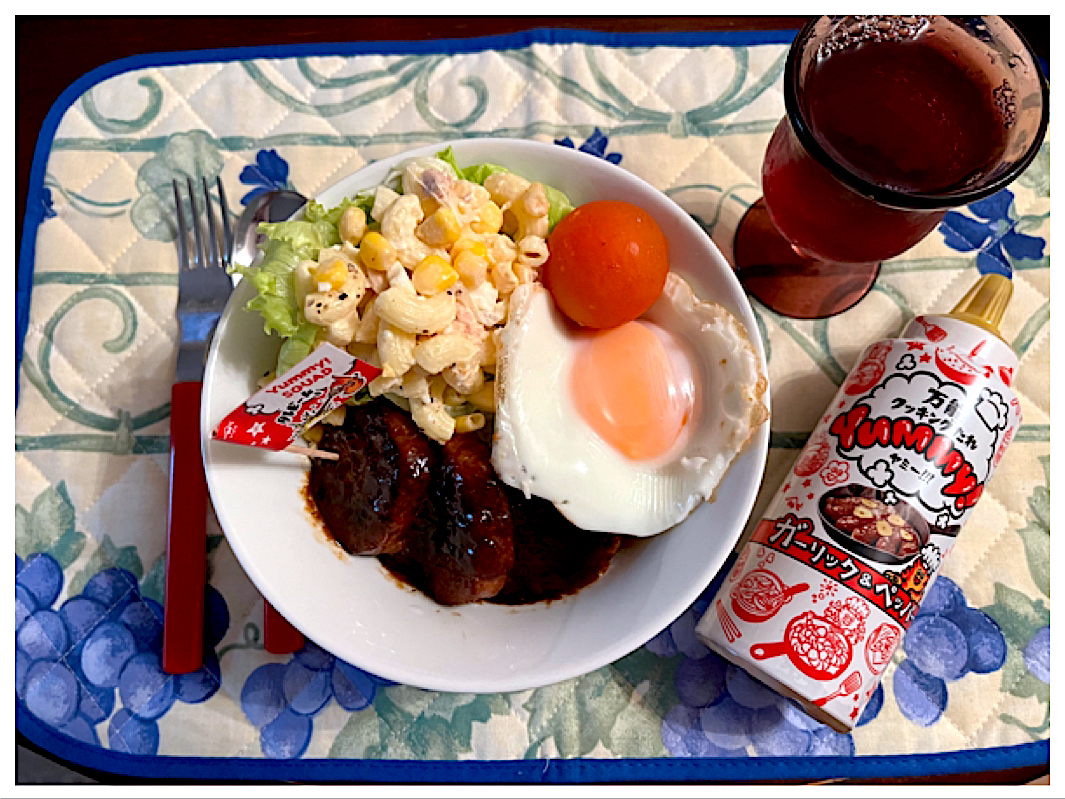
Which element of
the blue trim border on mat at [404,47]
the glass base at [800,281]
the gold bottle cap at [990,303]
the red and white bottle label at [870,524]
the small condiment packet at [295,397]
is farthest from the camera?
the blue trim border on mat at [404,47]

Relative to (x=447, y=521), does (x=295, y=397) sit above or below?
above

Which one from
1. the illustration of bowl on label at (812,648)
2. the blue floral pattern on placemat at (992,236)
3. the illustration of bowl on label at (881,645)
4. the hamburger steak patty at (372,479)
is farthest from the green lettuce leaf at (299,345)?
the blue floral pattern on placemat at (992,236)

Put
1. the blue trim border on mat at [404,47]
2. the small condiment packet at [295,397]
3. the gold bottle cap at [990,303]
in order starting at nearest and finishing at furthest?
the small condiment packet at [295,397], the gold bottle cap at [990,303], the blue trim border on mat at [404,47]

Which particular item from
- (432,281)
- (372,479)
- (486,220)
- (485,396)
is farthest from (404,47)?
(372,479)

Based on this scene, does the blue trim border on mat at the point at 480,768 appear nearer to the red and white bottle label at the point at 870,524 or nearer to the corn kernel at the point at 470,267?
the red and white bottle label at the point at 870,524

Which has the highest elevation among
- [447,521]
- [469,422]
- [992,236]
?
[992,236]

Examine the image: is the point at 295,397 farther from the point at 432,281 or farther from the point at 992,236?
the point at 992,236

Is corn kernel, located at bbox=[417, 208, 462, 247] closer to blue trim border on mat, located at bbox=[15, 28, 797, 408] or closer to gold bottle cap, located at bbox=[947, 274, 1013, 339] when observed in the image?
blue trim border on mat, located at bbox=[15, 28, 797, 408]

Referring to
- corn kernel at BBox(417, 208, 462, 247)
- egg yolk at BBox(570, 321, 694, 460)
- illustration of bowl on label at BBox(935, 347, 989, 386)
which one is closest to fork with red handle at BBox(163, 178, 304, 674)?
corn kernel at BBox(417, 208, 462, 247)
